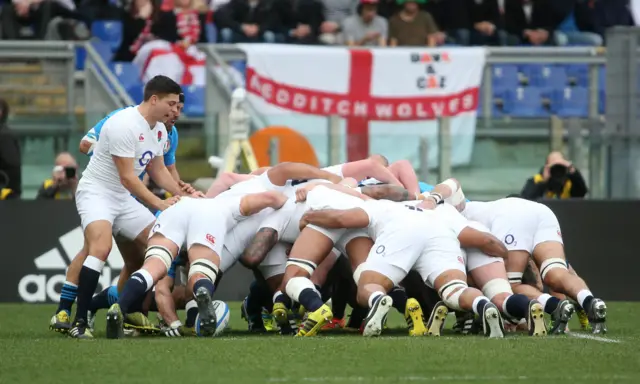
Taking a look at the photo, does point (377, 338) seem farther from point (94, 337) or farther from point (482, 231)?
point (94, 337)

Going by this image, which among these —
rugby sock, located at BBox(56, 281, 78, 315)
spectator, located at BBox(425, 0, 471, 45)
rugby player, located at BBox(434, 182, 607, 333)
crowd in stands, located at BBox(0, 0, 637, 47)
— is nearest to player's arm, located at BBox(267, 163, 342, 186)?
rugby player, located at BBox(434, 182, 607, 333)

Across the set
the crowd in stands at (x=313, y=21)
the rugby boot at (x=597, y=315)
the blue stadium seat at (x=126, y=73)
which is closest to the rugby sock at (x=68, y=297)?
the rugby boot at (x=597, y=315)

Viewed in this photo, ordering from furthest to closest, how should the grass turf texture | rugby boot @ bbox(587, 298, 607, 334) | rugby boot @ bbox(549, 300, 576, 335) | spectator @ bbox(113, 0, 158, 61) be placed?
spectator @ bbox(113, 0, 158, 61)
rugby boot @ bbox(587, 298, 607, 334)
rugby boot @ bbox(549, 300, 576, 335)
the grass turf texture

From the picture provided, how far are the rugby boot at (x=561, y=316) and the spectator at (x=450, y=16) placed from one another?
1075 cm

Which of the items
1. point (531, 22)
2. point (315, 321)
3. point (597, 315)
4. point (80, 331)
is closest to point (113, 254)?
point (80, 331)

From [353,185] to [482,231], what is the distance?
1361mm

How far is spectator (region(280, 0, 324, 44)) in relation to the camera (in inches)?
816

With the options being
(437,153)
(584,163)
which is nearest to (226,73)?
(437,153)

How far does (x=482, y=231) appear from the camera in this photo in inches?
458

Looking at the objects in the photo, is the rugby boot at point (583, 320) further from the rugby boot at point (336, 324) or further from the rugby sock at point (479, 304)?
the rugby boot at point (336, 324)

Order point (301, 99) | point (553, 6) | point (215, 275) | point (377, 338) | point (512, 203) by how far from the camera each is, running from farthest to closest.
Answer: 1. point (553, 6)
2. point (301, 99)
3. point (512, 203)
4. point (215, 275)
5. point (377, 338)

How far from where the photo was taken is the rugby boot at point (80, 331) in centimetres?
1116

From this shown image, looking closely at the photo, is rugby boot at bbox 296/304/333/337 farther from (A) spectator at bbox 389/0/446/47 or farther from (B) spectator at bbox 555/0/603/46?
(B) spectator at bbox 555/0/603/46

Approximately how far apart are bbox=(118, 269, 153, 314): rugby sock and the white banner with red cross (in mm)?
6630
